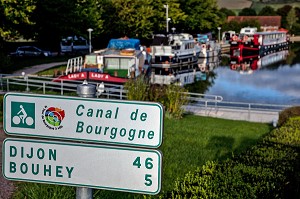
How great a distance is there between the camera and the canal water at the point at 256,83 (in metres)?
30.2

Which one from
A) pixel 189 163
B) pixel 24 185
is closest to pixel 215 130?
pixel 189 163

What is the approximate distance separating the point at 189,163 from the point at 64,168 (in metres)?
6.50

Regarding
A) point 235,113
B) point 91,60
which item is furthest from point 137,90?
point 91,60

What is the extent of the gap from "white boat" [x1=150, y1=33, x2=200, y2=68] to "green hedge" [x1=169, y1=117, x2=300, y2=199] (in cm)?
3888

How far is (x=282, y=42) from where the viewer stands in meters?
77.2

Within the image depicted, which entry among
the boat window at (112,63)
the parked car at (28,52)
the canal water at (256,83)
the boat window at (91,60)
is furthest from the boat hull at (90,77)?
the parked car at (28,52)

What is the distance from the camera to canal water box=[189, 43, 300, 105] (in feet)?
99.2

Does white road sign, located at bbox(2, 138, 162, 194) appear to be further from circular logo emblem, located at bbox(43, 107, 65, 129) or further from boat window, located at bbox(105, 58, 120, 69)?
boat window, located at bbox(105, 58, 120, 69)

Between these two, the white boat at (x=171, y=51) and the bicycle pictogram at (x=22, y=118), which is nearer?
the bicycle pictogram at (x=22, y=118)

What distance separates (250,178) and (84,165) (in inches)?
118

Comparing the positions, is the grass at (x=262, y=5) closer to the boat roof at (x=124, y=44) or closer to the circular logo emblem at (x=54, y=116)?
the boat roof at (x=124, y=44)

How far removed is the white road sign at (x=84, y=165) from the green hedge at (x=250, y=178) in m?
1.73

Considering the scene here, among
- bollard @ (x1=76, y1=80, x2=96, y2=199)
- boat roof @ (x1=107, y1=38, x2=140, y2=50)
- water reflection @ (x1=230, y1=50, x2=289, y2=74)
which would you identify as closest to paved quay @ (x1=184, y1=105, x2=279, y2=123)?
bollard @ (x1=76, y1=80, x2=96, y2=199)

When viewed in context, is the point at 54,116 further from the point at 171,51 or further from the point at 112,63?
the point at 171,51
